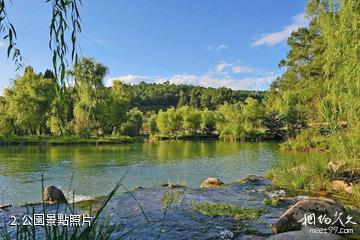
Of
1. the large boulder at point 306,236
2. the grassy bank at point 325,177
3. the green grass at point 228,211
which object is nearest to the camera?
the large boulder at point 306,236

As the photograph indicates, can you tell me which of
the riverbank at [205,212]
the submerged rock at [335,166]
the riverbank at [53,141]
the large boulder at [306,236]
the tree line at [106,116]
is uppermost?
the tree line at [106,116]

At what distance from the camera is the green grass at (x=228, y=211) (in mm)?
8547

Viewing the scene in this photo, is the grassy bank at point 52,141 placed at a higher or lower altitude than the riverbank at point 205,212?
higher

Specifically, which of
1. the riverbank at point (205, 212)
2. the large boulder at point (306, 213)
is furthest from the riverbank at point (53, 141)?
the large boulder at point (306, 213)

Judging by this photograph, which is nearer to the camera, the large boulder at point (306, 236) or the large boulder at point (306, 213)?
the large boulder at point (306, 236)

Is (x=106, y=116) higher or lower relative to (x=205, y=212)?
higher

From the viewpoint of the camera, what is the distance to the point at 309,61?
3291 centimetres

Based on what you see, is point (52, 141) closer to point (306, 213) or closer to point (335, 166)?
point (335, 166)

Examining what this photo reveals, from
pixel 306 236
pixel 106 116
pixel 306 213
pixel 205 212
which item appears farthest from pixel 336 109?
pixel 106 116

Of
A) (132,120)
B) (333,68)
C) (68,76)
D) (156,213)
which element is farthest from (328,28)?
(132,120)

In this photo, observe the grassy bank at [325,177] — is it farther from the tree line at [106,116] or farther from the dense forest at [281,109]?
the tree line at [106,116]

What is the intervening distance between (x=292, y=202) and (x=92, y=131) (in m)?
49.6

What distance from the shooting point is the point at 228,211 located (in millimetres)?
8945

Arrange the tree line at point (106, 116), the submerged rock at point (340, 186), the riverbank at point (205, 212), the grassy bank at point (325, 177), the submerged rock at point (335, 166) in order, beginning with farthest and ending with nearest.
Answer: the tree line at point (106, 116)
the submerged rock at point (335, 166)
the submerged rock at point (340, 186)
the grassy bank at point (325, 177)
the riverbank at point (205, 212)
